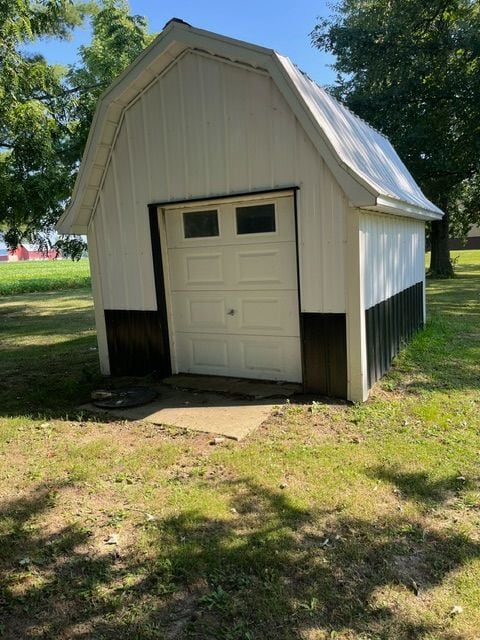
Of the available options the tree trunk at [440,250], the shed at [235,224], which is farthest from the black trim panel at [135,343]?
the tree trunk at [440,250]

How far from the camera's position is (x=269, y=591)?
2.59 metres

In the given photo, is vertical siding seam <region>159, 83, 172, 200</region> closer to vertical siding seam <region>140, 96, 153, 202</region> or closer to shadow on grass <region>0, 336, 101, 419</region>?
vertical siding seam <region>140, 96, 153, 202</region>

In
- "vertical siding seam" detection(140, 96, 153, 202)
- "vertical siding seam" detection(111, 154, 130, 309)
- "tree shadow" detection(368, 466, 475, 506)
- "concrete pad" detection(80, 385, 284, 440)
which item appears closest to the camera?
"tree shadow" detection(368, 466, 475, 506)

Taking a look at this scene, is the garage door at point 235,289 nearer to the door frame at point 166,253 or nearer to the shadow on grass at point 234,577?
the door frame at point 166,253

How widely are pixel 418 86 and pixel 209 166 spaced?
14811 millimetres

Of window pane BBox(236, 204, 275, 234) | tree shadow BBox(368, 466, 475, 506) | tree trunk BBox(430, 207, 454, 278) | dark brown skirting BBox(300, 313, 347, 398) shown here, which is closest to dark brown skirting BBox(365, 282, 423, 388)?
dark brown skirting BBox(300, 313, 347, 398)

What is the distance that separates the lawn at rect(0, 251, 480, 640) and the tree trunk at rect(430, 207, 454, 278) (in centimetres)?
1864

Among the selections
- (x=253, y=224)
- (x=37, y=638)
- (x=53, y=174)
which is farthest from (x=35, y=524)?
(x=53, y=174)

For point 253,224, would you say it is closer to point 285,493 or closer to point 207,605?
point 285,493

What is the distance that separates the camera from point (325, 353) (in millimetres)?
5648

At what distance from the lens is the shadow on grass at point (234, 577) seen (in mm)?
2373

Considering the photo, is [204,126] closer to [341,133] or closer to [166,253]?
[341,133]

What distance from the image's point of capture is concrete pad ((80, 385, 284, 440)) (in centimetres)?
493

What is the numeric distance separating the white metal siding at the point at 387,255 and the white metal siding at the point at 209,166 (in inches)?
18.4
